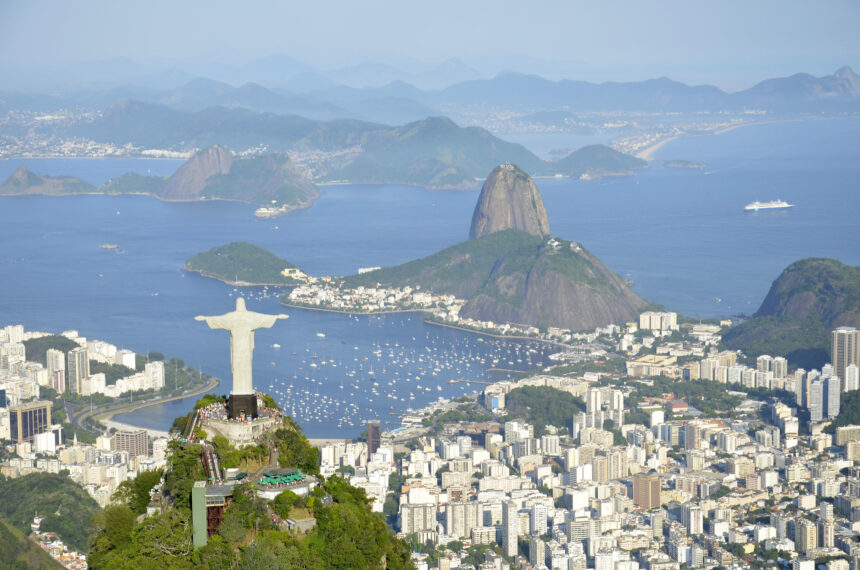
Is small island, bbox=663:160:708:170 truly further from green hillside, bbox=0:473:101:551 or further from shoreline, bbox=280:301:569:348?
green hillside, bbox=0:473:101:551

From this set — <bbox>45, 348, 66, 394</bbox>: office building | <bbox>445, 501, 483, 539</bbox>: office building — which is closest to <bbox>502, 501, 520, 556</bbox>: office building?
<bbox>445, 501, 483, 539</bbox>: office building

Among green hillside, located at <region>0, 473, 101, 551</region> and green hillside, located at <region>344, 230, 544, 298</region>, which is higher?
green hillside, located at <region>344, 230, 544, 298</region>

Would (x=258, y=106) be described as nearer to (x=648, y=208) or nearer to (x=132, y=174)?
(x=132, y=174)

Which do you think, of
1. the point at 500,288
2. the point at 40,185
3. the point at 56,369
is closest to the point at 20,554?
the point at 56,369

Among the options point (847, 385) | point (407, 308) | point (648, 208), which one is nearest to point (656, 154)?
point (648, 208)

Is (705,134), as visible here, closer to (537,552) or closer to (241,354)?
(537,552)

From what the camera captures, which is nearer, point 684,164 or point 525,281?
point 525,281
